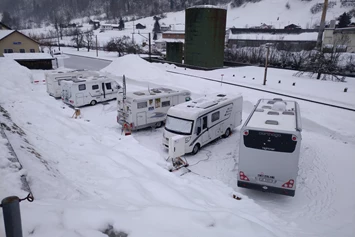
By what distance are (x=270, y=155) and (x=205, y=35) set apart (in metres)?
33.1

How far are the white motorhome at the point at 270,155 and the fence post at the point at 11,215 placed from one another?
A: 7.77 meters

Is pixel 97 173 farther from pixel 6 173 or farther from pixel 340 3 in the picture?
pixel 340 3

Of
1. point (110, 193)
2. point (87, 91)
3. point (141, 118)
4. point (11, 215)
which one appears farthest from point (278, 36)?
point (11, 215)

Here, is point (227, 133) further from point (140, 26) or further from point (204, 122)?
point (140, 26)

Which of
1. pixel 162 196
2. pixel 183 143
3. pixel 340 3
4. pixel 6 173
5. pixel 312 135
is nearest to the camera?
pixel 6 173

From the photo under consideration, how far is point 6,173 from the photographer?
5852 millimetres

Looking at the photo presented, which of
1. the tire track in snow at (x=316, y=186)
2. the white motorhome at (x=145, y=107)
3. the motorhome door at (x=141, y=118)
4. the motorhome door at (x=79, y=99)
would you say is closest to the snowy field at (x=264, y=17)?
the motorhome door at (x=79, y=99)

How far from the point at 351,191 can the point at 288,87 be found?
1877 centimetres

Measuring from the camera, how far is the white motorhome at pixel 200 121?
1280 centimetres

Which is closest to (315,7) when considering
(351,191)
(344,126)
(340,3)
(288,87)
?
(340,3)

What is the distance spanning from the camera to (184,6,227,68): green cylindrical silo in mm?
38600

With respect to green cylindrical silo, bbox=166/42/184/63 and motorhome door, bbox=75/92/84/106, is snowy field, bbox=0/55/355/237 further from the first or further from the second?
green cylindrical silo, bbox=166/42/184/63

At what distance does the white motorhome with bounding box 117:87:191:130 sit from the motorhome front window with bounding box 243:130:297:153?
8046mm

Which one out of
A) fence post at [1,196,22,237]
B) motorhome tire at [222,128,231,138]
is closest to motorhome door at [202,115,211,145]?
motorhome tire at [222,128,231,138]
